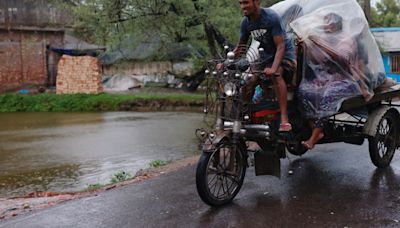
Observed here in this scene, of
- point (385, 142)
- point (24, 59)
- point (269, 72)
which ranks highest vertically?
point (24, 59)

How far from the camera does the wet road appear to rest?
4.76m

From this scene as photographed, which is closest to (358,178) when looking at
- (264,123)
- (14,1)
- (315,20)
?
(264,123)

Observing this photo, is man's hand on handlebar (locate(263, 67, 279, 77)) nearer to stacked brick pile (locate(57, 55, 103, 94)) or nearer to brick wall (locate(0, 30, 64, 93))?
stacked brick pile (locate(57, 55, 103, 94))

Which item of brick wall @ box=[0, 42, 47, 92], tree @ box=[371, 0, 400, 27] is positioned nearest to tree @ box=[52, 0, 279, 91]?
brick wall @ box=[0, 42, 47, 92]

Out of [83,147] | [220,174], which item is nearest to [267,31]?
[220,174]

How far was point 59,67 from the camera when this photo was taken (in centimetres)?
2848

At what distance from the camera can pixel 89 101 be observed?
2548 centimetres

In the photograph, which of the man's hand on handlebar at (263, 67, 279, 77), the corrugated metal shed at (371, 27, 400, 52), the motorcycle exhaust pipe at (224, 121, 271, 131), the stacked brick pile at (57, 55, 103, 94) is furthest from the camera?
the stacked brick pile at (57, 55, 103, 94)

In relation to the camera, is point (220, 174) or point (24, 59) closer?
point (220, 174)

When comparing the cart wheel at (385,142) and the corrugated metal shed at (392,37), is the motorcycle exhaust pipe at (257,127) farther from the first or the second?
the corrugated metal shed at (392,37)

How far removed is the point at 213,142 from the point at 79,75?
24165 millimetres

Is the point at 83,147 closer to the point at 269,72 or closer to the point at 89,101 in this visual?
the point at 269,72

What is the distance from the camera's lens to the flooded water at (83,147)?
9344 mm

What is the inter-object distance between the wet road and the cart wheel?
16 centimetres
